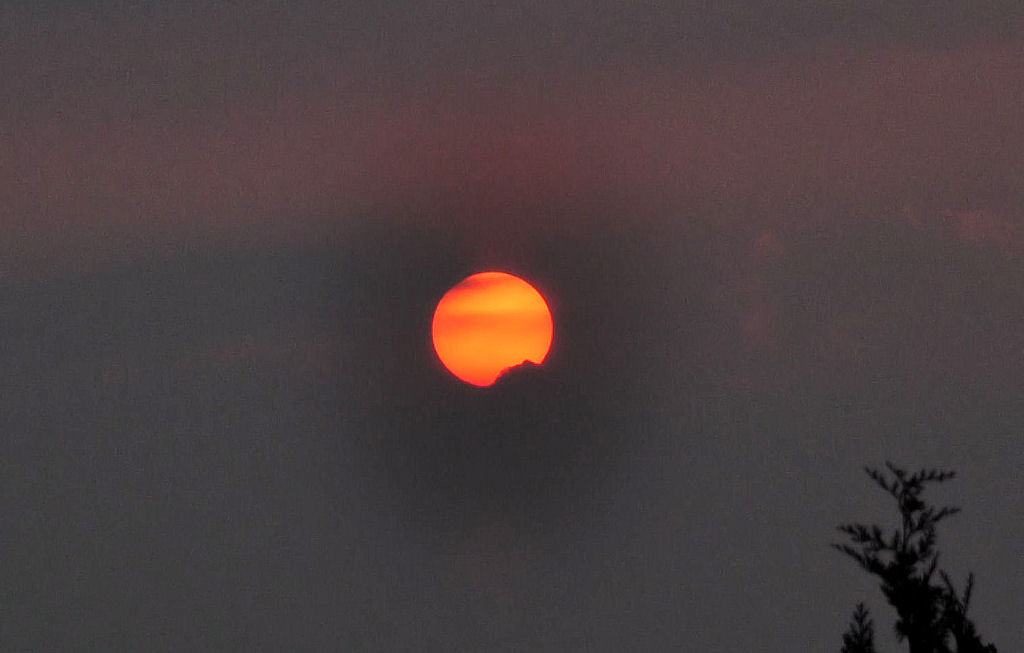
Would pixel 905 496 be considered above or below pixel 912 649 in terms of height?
above

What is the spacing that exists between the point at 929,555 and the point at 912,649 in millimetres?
1416

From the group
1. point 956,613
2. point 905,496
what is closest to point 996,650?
point 956,613

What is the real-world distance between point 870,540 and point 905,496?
2.76 ft

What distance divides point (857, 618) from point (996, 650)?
6.73 feet

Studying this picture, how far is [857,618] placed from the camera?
29109mm

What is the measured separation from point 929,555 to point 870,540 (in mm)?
881

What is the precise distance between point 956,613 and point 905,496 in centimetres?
185

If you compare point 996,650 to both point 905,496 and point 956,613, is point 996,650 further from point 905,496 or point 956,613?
point 905,496

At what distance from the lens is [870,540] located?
28984mm

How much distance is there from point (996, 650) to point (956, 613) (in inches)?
30.6

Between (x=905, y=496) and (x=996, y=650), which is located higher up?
(x=905, y=496)

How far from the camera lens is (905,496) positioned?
28.8 metres

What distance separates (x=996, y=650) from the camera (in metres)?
28.5

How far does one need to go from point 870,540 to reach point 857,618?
1.20m
